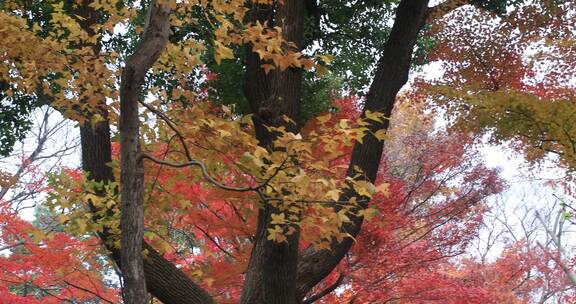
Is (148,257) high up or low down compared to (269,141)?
down

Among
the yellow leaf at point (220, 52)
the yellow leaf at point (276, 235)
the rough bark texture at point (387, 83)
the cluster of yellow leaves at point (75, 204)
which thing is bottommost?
the yellow leaf at point (276, 235)

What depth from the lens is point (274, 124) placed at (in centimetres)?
550

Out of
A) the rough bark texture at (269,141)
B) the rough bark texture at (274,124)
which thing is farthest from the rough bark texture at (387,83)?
the rough bark texture at (274,124)

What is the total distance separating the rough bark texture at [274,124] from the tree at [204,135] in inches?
0.5

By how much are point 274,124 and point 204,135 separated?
1.54 m

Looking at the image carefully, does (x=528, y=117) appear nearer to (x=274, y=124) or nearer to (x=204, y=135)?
(x=274, y=124)

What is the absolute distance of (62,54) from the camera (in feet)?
14.4

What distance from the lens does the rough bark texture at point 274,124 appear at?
5.45 metres

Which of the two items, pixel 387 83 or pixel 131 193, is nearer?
pixel 131 193

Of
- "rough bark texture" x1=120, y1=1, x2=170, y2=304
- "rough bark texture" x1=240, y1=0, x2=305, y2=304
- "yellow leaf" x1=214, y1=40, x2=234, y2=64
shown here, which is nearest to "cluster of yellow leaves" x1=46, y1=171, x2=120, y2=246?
"rough bark texture" x1=120, y1=1, x2=170, y2=304

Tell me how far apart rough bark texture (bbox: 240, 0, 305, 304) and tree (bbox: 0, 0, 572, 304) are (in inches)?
0.5

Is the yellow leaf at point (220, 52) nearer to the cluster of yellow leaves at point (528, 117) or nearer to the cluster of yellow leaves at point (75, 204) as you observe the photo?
the cluster of yellow leaves at point (75, 204)

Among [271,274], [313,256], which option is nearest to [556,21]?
[313,256]

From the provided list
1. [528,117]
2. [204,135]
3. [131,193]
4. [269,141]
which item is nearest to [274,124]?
[269,141]
